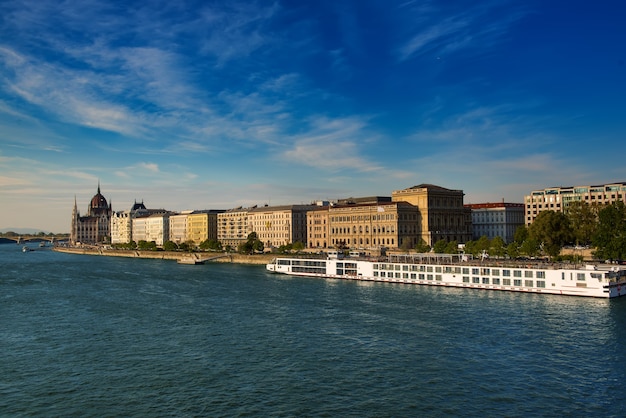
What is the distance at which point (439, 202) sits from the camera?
11756 cm

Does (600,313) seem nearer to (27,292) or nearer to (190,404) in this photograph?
(190,404)

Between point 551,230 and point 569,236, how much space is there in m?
4.36

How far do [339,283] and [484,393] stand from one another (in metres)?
45.1

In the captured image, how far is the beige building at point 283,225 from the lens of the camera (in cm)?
14100

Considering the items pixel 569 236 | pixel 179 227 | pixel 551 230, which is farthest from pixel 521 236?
pixel 179 227

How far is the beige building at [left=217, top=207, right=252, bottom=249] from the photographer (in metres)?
158

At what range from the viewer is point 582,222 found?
89.1 m

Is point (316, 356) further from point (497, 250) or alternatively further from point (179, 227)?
point (179, 227)

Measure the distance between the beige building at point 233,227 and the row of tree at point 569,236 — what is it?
7113 centimetres

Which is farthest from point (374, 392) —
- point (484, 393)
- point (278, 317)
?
point (278, 317)

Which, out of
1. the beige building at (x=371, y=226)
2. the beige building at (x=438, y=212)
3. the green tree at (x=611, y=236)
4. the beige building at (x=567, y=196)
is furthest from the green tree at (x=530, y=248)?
the beige building at (x=567, y=196)

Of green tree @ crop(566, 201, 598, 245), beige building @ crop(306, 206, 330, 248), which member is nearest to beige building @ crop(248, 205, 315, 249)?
beige building @ crop(306, 206, 330, 248)

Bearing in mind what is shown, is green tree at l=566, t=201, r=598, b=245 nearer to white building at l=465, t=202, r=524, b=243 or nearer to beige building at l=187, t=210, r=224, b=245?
white building at l=465, t=202, r=524, b=243

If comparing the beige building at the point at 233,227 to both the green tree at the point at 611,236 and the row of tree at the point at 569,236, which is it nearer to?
the row of tree at the point at 569,236
